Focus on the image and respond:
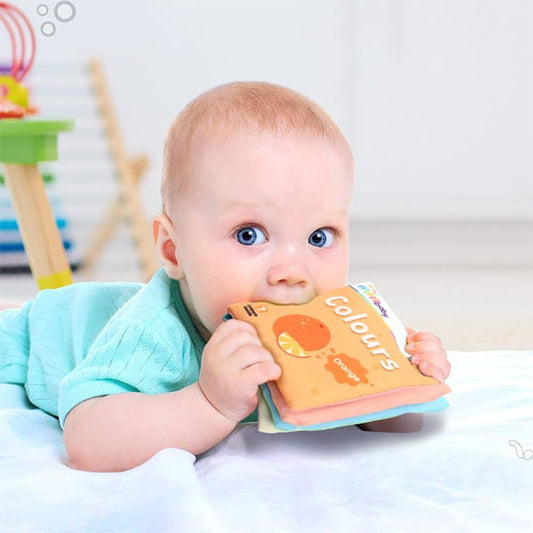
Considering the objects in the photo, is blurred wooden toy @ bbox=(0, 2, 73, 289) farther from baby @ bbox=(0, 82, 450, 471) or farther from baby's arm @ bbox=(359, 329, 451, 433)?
baby's arm @ bbox=(359, 329, 451, 433)

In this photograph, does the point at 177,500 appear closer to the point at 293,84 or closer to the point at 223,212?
the point at 223,212

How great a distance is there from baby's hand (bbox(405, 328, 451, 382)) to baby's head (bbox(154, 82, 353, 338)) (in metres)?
0.09

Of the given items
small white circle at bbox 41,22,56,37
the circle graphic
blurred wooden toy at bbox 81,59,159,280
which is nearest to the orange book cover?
small white circle at bbox 41,22,56,37

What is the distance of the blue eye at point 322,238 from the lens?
30.1 inches

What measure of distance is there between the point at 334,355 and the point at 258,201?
0.15m

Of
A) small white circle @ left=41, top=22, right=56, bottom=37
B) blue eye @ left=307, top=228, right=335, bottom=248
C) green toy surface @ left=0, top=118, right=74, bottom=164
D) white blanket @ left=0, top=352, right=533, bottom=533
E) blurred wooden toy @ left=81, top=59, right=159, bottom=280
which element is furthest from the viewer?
blurred wooden toy @ left=81, top=59, right=159, bottom=280

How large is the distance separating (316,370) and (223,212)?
0.16m

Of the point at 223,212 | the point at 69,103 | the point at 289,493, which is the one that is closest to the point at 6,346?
the point at 223,212

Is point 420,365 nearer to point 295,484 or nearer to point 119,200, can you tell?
point 295,484

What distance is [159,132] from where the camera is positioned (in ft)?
10.5

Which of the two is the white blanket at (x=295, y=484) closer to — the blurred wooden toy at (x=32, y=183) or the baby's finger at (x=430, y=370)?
the baby's finger at (x=430, y=370)

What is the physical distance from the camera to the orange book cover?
65 cm

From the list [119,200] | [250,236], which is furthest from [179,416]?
[119,200]

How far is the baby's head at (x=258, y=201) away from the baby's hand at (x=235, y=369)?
0.07 meters
